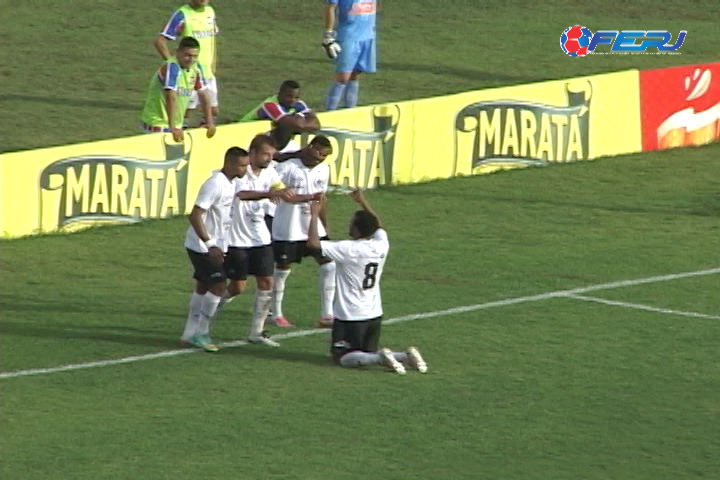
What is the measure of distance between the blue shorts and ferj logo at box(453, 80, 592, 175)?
2181 millimetres

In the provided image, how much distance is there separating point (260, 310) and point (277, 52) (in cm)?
1468

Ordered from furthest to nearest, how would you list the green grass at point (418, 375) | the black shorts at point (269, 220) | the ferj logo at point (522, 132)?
the ferj logo at point (522, 132)
the black shorts at point (269, 220)
the green grass at point (418, 375)

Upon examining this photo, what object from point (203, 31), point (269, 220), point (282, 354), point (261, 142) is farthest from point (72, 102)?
point (282, 354)

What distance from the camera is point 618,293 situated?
56.9 feet

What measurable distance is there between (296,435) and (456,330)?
11.3ft

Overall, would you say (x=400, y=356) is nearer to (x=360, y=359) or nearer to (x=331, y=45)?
(x=360, y=359)

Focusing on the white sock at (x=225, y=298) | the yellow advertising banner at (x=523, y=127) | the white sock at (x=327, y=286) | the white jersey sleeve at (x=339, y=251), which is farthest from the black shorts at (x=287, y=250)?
the yellow advertising banner at (x=523, y=127)

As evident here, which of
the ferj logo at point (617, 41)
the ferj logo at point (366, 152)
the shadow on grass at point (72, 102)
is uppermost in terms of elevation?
the ferj logo at point (617, 41)

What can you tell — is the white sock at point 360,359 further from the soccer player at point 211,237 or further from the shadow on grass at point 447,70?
the shadow on grass at point 447,70

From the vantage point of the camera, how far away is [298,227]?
1611 centimetres

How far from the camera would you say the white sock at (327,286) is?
633 inches

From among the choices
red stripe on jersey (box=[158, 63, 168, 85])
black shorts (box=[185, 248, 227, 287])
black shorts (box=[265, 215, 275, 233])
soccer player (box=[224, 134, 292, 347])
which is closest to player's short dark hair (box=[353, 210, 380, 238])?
soccer player (box=[224, 134, 292, 347])

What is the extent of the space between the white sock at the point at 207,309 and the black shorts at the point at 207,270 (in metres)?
0.11

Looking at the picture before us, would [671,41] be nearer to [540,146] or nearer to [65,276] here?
[540,146]
